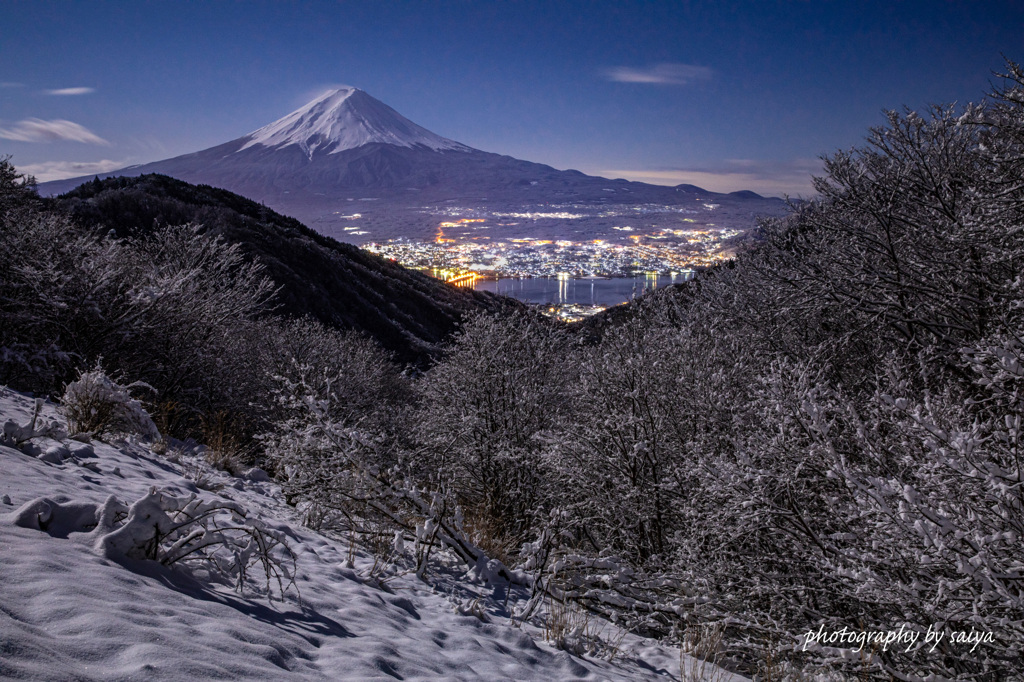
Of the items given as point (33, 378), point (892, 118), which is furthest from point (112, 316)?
point (892, 118)

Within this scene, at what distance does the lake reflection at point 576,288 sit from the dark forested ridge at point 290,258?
25.7m

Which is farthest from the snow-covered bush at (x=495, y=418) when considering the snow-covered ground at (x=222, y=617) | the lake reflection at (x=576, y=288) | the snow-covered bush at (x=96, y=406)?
the lake reflection at (x=576, y=288)

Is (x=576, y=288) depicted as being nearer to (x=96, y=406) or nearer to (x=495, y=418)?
(x=495, y=418)

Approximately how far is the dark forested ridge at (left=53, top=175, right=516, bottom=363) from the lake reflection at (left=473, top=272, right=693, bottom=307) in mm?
25743

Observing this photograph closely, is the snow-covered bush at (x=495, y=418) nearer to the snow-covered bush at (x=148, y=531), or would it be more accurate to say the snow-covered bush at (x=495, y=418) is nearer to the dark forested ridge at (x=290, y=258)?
the snow-covered bush at (x=148, y=531)

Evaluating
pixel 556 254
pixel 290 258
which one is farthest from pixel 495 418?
pixel 556 254

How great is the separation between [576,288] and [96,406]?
303 feet

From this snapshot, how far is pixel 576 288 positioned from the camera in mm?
96062

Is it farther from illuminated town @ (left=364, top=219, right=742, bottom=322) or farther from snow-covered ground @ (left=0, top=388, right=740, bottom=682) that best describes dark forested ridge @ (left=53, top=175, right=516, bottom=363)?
snow-covered ground @ (left=0, top=388, right=740, bottom=682)

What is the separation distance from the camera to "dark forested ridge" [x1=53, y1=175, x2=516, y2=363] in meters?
37.3

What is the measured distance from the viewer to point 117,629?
6.37ft

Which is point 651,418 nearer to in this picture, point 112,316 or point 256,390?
point 112,316

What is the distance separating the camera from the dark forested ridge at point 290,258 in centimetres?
3728

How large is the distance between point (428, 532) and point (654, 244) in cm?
14100
